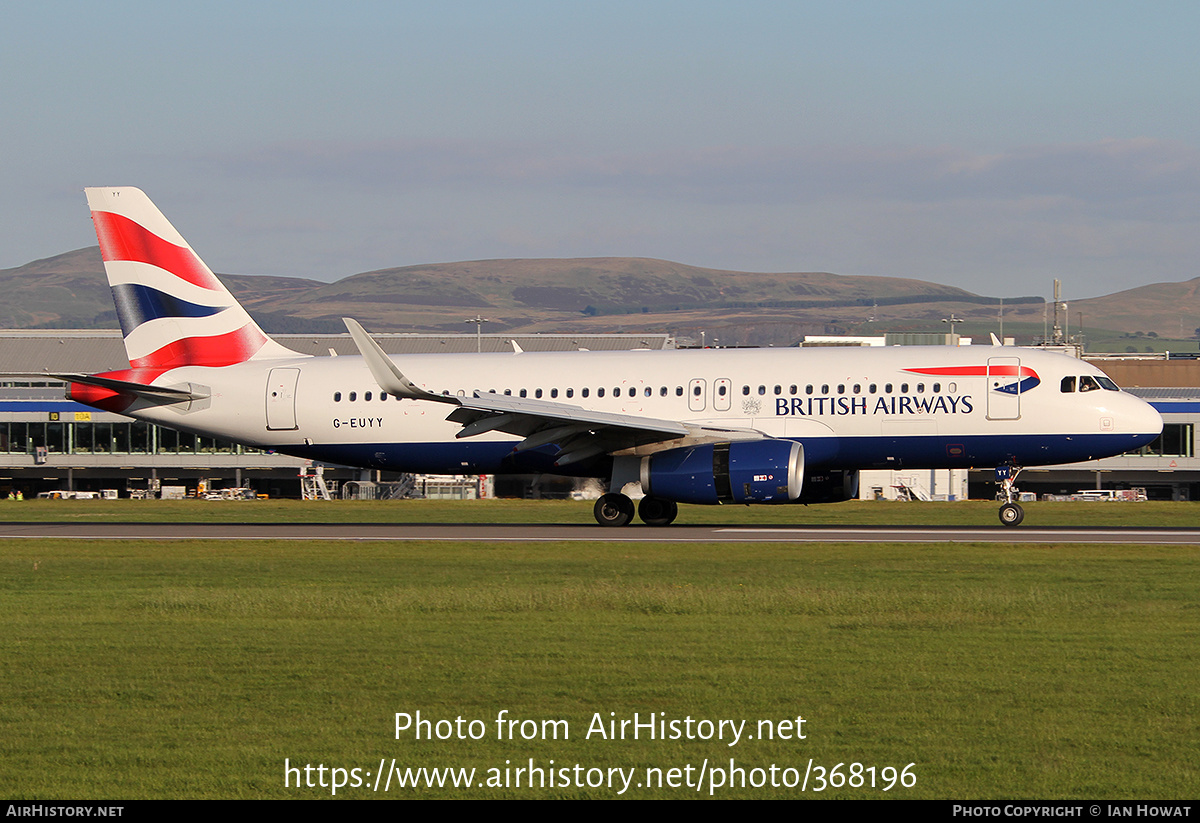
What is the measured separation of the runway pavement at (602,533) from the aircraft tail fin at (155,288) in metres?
5.03

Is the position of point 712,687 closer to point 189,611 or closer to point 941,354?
point 189,611

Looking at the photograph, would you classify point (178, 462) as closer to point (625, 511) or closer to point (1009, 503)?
point (625, 511)

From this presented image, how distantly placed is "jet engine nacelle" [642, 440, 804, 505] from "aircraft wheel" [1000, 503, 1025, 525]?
6655 millimetres

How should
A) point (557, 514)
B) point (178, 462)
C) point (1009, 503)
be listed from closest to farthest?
point (1009, 503), point (557, 514), point (178, 462)

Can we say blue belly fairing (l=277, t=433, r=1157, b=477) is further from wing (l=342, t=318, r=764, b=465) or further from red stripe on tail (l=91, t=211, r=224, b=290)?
red stripe on tail (l=91, t=211, r=224, b=290)

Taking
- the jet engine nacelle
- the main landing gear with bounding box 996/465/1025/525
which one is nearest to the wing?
the jet engine nacelle

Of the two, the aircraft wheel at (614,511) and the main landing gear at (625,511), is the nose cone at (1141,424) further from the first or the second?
the aircraft wheel at (614,511)

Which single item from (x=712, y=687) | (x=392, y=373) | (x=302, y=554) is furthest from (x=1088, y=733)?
(x=392, y=373)

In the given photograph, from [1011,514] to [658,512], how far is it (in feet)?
30.9

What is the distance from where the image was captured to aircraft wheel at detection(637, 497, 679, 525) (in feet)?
120

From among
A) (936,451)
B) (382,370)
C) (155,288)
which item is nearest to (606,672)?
(382,370)

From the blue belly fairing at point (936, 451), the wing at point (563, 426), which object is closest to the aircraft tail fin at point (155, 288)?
the wing at point (563, 426)

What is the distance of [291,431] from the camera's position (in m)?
38.5

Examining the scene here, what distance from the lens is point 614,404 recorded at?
3650 cm
